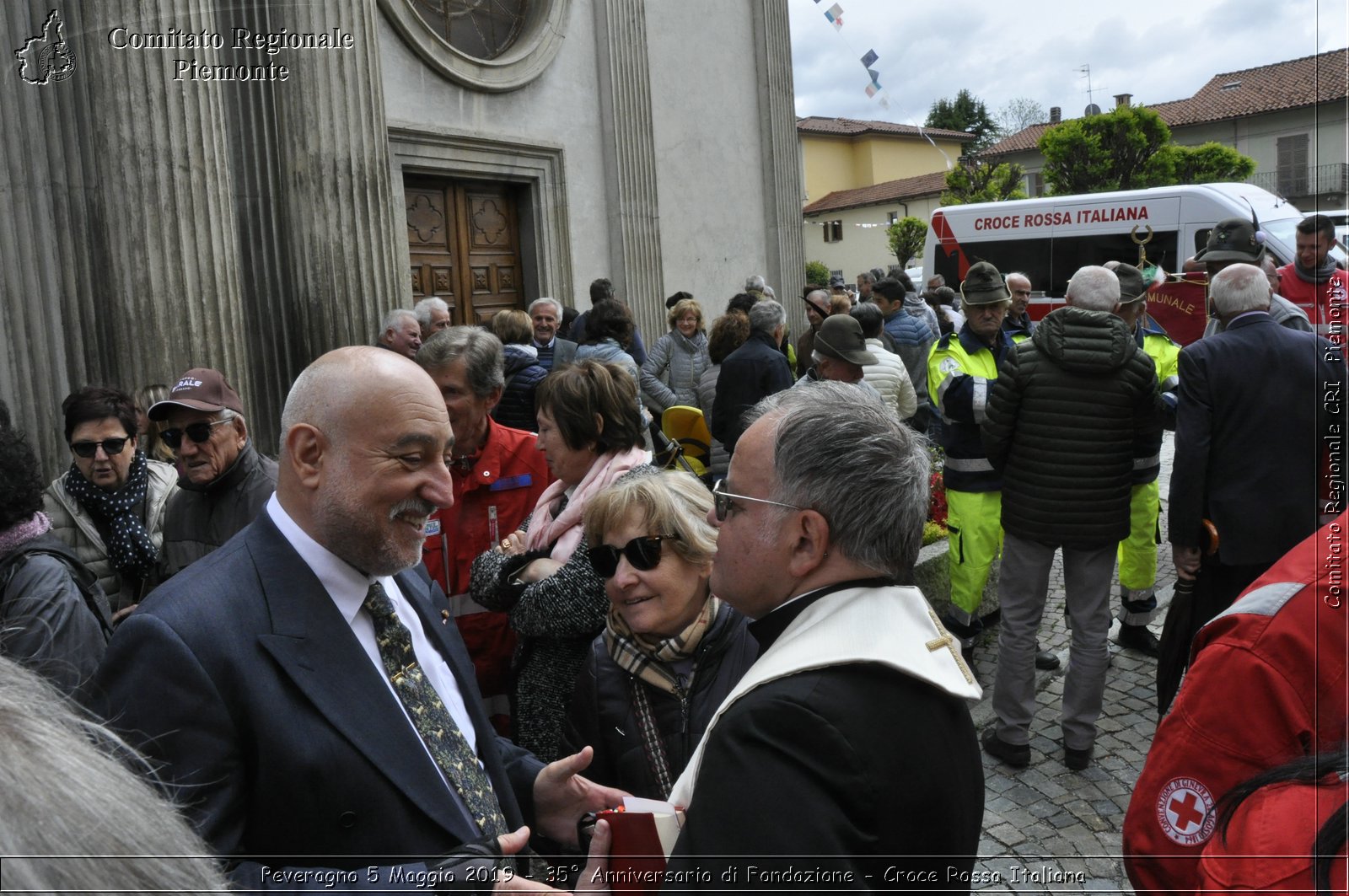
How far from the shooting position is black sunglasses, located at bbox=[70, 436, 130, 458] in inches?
138

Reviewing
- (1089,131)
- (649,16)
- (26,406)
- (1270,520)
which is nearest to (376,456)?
(1270,520)

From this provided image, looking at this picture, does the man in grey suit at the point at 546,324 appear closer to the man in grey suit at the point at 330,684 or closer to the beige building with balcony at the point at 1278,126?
the beige building with balcony at the point at 1278,126

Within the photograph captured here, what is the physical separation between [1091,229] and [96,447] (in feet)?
49.1

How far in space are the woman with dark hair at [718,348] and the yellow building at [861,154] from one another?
48.1 m

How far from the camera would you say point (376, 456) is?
6.21 feet

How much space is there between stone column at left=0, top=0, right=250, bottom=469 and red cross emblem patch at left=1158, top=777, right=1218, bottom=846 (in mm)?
6188

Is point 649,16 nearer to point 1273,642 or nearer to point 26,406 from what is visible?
point 26,406

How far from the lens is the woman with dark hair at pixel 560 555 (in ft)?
9.23

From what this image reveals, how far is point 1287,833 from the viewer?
115cm

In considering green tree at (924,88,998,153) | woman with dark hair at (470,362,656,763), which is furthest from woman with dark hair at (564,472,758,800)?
green tree at (924,88,998,153)

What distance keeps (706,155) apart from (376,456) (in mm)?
10887

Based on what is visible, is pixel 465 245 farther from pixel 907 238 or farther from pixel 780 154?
pixel 907 238

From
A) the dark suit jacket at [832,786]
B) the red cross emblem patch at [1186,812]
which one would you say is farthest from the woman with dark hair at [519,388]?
the red cross emblem patch at [1186,812]

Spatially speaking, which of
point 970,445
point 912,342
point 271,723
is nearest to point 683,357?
point 912,342
